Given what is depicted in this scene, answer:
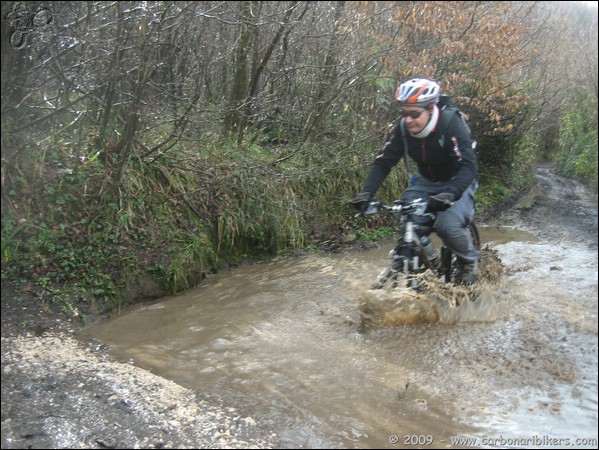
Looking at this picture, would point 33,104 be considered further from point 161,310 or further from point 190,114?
point 161,310

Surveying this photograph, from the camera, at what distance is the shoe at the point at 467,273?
19.9ft

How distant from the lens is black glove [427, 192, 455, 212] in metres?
5.43

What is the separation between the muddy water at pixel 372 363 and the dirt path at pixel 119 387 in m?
0.05

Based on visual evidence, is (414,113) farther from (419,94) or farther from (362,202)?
(362,202)

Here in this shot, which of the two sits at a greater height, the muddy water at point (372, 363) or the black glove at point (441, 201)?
the black glove at point (441, 201)

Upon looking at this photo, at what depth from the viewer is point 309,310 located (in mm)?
6453

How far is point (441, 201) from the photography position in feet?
17.9

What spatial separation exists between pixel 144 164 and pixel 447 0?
522cm

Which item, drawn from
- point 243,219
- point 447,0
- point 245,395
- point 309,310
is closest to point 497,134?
point 447,0

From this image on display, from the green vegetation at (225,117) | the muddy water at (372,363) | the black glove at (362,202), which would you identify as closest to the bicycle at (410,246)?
the black glove at (362,202)

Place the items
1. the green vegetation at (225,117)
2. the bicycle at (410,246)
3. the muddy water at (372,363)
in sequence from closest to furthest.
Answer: the muddy water at (372,363), the bicycle at (410,246), the green vegetation at (225,117)

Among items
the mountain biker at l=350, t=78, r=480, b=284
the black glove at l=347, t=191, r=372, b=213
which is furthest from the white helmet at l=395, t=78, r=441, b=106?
the black glove at l=347, t=191, r=372, b=213

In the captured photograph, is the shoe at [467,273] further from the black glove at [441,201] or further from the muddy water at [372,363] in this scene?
the black glove at [441,201]

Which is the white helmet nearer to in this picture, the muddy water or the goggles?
the goggles
